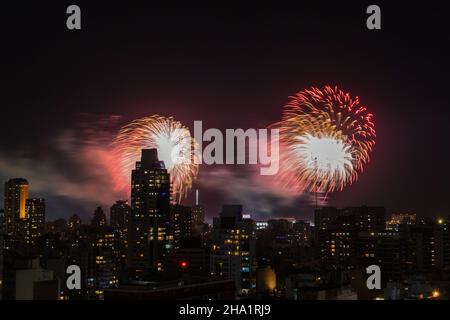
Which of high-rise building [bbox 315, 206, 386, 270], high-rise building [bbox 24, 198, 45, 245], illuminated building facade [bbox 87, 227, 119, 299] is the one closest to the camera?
illuminated building facade [bbox 87, 227, 119, 299]

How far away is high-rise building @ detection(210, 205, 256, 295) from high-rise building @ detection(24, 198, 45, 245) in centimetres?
575

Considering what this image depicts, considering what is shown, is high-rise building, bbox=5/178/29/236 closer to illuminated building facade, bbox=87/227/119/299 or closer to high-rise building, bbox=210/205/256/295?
illuminated building facade, bbox=87/227/119/299

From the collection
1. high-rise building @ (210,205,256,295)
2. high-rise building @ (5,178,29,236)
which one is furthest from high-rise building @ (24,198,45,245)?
high-rise building @ (210,205,256,295)

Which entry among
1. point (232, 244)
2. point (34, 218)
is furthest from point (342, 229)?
point (34, 218)

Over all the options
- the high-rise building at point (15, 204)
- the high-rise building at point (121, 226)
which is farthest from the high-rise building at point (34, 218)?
the high-rise building at point (121, 226)

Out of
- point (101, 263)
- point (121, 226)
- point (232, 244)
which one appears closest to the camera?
point (101, 263)

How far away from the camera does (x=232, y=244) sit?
60.3ft

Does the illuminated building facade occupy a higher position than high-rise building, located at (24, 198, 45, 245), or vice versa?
high-rise building, located at (24, 198, 45, 245)

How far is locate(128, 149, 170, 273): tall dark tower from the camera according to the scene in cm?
1923

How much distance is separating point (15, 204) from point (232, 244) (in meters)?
7.31

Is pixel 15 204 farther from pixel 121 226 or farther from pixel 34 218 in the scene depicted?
pixel 121 226

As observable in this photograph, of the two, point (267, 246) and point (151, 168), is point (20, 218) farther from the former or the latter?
point (267, 246)

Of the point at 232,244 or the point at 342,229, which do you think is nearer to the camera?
the point at 232,244
